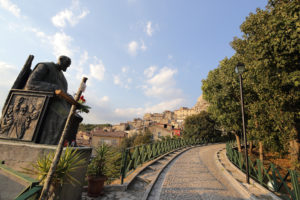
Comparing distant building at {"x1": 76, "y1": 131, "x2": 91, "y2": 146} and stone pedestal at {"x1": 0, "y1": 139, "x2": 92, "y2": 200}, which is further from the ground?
stone pedestal at {"x1": 0, "y1": 139, "x2": 92, "y2": 200}

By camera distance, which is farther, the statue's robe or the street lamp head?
the street lamp head

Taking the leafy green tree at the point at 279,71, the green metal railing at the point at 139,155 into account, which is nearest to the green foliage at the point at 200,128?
the green metal railing at the point at 139,155

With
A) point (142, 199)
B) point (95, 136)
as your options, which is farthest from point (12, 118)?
point (95, 136)

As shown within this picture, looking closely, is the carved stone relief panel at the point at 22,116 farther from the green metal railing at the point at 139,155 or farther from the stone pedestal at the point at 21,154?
the green metal railing at the point at 139,155

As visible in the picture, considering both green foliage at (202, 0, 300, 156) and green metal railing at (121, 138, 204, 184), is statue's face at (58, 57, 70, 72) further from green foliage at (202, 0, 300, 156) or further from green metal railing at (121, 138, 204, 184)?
green foliage at (202, 0, 300, 156)

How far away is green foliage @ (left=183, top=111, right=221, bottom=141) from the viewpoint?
95.5 feet

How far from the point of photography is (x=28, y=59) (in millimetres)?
4090

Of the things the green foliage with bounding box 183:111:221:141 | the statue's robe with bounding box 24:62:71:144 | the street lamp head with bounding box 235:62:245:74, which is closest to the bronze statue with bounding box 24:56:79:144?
the statue's robe with bounding box 24:62:71:144

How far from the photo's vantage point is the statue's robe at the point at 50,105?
3.49 metres

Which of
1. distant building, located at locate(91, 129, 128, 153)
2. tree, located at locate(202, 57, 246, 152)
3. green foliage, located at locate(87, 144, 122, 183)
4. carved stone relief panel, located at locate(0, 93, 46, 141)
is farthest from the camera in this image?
distant building, located at locate(91, 129, 128, 153)

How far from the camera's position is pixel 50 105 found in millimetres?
3699

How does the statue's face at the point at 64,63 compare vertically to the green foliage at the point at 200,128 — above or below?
below

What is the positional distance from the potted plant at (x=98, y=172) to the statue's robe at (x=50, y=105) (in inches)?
58.7

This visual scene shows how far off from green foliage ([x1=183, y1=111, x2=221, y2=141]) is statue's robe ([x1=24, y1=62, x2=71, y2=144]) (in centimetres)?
2852
